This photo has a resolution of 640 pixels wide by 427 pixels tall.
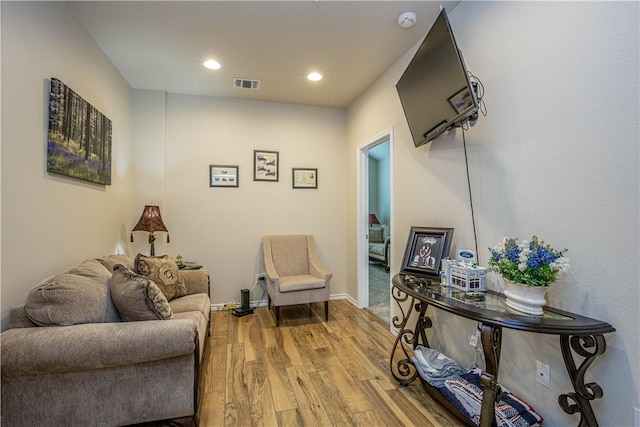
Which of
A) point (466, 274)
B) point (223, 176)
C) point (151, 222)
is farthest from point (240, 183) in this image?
point (466, 274)

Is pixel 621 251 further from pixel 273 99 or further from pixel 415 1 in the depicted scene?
pixel 273 99

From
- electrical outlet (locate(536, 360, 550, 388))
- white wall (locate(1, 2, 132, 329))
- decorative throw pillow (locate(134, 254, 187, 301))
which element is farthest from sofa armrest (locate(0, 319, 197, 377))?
electrical outlet (locate(536, 360, 550, 388))

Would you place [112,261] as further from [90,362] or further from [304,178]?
[304,178]

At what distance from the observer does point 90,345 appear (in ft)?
4.28

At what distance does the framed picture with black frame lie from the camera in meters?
1.96

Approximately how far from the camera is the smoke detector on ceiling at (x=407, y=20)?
6.77 feet

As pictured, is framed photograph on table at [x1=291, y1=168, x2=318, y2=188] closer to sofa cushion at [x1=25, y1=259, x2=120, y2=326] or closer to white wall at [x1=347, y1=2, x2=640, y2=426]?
white wall at [x1=347, y1=2, x2=640, y2=426]

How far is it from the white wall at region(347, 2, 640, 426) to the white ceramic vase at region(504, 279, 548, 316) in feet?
0.63

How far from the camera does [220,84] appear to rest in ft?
10.4

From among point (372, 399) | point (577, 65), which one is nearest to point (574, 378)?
point (372, 399)

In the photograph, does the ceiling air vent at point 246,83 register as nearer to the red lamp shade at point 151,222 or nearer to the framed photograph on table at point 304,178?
the framed photograph on table at point 304,178

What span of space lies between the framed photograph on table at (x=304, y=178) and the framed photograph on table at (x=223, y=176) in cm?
77

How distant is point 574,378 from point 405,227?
5.17ft

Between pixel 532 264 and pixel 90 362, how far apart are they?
6.98 ft
